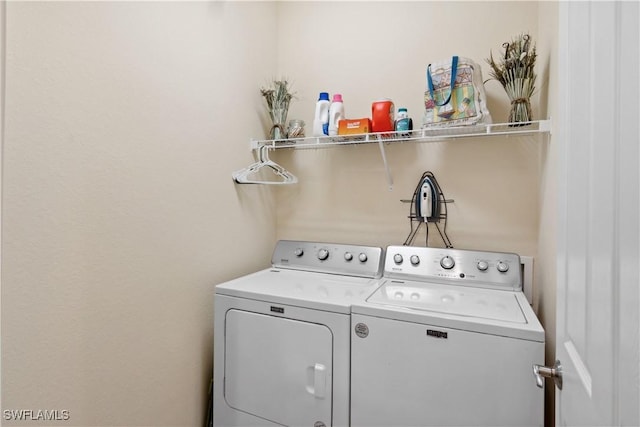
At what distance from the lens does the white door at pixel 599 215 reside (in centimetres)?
47

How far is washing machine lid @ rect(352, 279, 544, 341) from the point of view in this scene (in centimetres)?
114

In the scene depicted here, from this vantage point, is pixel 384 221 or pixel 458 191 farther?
pixel 384 221

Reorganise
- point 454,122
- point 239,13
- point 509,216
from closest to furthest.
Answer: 1. point 454,122
2. point 509,216
3. point 239,13

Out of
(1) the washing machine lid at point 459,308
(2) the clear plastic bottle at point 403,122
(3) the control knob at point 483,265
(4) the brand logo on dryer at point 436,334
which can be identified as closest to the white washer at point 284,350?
(1) the washing machine lid at point 459,308

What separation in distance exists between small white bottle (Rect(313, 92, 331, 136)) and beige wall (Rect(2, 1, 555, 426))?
0.22 m

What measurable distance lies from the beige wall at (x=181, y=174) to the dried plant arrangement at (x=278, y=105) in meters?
0.10

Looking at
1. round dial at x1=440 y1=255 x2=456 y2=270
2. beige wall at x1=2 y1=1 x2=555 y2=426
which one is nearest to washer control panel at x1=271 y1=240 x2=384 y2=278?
beige wall at x1=2 y1=1 x2=555 y2=426

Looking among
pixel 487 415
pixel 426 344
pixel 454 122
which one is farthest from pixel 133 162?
pixel 487 415

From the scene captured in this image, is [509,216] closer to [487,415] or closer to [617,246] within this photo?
[487,415]

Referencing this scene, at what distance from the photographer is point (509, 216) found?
176 cm

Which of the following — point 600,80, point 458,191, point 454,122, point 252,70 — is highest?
point 252,70

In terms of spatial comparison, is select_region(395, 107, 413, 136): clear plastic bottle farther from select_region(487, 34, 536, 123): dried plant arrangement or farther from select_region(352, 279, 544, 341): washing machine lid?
select_region(352, 279, 544, 341): washing machine lid

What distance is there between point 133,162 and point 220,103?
637 millimetres

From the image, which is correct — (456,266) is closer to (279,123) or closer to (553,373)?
(553,373)
